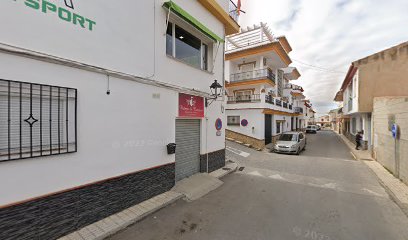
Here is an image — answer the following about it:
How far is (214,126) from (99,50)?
5446mm

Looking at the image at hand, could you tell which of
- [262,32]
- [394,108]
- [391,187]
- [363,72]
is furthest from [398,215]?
[262,32]

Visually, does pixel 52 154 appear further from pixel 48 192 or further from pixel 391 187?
pixel 391 187

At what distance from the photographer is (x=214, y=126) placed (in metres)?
8.43

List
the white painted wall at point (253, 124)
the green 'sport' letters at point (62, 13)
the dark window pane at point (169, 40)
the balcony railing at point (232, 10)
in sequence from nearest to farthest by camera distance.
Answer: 1. the green 'sport' letters at point (62, 13)
2. the dark window pane at point (169, 40)
3. the balcony railing at point (232, 10)
4. the white painted wall at point (253, 124)

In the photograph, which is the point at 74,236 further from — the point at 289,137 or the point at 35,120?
the point at 289,137

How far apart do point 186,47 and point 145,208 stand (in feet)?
18.7

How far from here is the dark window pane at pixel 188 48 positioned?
680cm

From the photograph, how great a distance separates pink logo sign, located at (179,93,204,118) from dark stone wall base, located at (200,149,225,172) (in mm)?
1861

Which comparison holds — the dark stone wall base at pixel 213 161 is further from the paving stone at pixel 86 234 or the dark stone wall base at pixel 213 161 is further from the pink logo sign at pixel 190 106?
the paving stone at pixel 86 234

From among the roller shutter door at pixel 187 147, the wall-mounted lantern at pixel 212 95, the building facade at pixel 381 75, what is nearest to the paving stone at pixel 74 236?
the roller shutter door at pixel 187 147

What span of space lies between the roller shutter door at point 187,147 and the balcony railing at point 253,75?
13026 millimetres

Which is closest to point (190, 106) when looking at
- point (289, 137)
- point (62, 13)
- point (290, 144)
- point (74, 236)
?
point (62, 13)

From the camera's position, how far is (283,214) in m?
4.80

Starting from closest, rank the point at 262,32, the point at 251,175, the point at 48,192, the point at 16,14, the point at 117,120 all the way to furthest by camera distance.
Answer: the point at 16,14, the point at 48,192, the point at 117,120, the point at 251,175, the point at 262,32
